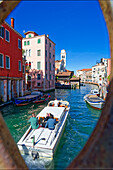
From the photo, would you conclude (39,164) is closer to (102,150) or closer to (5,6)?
(102,150)

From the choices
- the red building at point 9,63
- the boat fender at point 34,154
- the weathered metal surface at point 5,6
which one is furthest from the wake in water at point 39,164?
the red building at point 9,63

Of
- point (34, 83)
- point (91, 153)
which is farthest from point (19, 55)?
point (91, 153)

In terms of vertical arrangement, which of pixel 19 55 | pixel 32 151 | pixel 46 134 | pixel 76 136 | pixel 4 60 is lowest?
pixel 76 136

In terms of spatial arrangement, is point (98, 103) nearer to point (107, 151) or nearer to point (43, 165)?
point (43, 165)

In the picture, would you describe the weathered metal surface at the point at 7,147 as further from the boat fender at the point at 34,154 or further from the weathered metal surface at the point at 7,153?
the boat fender at the point at 34,154

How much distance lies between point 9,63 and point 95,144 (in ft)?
48.2

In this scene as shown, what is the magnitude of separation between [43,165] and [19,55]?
15296 millimetres

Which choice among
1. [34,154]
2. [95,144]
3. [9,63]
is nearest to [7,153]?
[95,144]

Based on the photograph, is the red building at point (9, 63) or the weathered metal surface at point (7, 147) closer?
the weathered metal surface at point (7, 147)

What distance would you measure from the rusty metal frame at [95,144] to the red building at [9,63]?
40.7 ft

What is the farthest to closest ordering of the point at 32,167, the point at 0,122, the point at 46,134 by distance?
the point at 46,134 < the point at 32,167 < the point at 0,122

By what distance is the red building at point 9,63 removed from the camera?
504 inches

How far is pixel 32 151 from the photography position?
4551mm

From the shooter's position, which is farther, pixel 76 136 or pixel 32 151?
pixel 76 136
